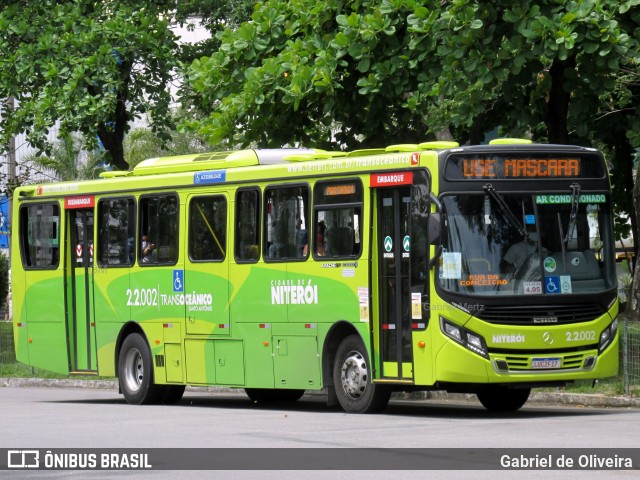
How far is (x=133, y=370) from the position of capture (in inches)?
854

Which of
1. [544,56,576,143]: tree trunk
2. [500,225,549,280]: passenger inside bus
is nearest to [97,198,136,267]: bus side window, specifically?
[544,56,576,143]: tree trunk

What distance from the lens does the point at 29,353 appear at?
23672 mm

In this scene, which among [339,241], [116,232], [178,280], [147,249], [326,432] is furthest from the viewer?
[116,232]

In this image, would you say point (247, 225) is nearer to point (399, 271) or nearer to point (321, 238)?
point (321, 238)

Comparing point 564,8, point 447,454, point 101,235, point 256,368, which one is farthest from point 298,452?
point 101,235

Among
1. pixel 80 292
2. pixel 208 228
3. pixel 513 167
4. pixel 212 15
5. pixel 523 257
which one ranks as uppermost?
pixel 212 15

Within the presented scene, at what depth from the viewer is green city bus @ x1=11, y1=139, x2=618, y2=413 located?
16609 mm

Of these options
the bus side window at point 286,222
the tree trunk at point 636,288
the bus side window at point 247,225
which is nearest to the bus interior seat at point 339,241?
the bus side window at point 286,222

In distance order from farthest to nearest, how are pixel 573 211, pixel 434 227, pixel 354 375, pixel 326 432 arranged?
pixel 354 375 < pixel 573 211 < pixel 434 227 < pixel 326 432

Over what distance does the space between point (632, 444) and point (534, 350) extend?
3.81m

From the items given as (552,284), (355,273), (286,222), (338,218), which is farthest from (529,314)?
(286,222)

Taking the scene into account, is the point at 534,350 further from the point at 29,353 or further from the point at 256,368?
the point at 29,353

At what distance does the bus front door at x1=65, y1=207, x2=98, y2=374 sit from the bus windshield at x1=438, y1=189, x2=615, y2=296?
758cm

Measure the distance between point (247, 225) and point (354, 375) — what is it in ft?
9.37
